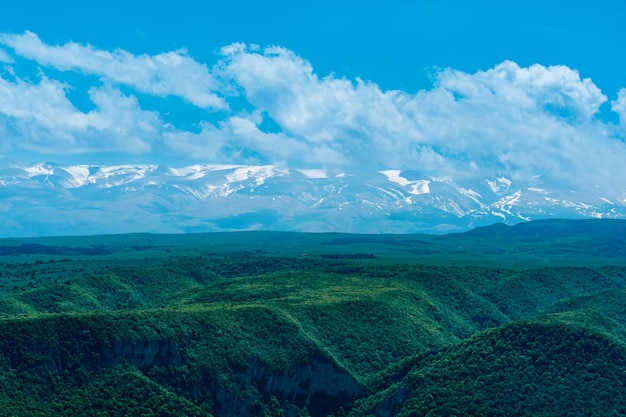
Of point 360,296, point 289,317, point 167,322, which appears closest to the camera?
point 167,322

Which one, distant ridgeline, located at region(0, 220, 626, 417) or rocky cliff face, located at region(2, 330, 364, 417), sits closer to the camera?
distant ridgeline, located at region(0, 220, 626, 417)

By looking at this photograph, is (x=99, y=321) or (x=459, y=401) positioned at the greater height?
(x=99, y=321)

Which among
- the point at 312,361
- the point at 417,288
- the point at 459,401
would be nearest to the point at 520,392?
the point at 459,401

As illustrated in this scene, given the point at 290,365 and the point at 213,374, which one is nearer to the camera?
the point at 213,374

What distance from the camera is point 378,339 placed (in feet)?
501

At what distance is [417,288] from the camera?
200 metres

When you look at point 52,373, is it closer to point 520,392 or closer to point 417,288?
point 520,392

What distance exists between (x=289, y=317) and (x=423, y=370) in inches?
1030

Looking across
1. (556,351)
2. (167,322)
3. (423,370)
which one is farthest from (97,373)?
(556,351)

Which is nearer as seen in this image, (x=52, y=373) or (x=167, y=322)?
(x=52, y=373)

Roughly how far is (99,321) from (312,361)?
33.8m

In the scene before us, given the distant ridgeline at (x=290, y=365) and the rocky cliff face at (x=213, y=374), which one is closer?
the distant ridgeline at (x=290, y=365)

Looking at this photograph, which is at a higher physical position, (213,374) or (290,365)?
(290,365)

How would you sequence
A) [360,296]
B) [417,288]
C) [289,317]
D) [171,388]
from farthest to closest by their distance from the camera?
[417,288]
[360,296]
[289,317]
[171,388]
